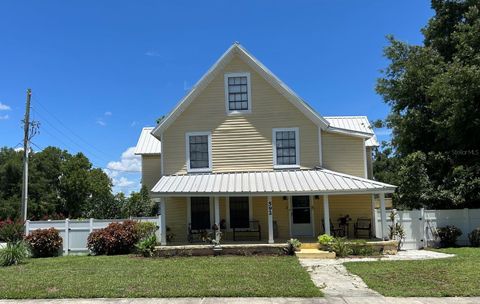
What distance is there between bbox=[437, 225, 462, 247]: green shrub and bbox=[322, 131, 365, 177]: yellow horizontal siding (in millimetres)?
4061

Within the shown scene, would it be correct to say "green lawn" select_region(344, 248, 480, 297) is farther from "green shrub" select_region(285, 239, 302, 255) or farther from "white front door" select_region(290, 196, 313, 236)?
"white front door" select_region(290, 196, 313, 236)

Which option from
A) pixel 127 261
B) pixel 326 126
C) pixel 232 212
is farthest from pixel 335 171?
pixel 127 261

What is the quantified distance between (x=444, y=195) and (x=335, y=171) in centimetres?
544

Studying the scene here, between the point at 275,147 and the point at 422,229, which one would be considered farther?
the point at 275,147

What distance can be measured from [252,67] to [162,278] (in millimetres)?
11572

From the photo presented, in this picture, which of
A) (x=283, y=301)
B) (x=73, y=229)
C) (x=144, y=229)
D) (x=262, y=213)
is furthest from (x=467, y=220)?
(x=73, y=229)

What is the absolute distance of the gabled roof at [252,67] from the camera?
19734 millimetres

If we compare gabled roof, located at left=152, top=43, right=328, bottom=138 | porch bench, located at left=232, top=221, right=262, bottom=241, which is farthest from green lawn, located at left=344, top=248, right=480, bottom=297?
gabled roof, located at left=152, top=43, right=328, bottom=138

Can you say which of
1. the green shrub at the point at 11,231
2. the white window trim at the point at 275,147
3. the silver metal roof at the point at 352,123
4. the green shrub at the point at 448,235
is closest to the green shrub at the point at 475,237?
the green shrub at the point at 448,235

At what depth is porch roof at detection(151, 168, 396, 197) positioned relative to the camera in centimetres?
1713

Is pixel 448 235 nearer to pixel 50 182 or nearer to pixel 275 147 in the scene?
pixel 275 147

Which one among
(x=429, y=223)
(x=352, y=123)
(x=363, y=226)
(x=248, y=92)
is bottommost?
(x=363, y=226)

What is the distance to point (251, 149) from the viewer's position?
65.8 feet

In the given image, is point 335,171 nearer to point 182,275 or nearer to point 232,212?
point 232,212
